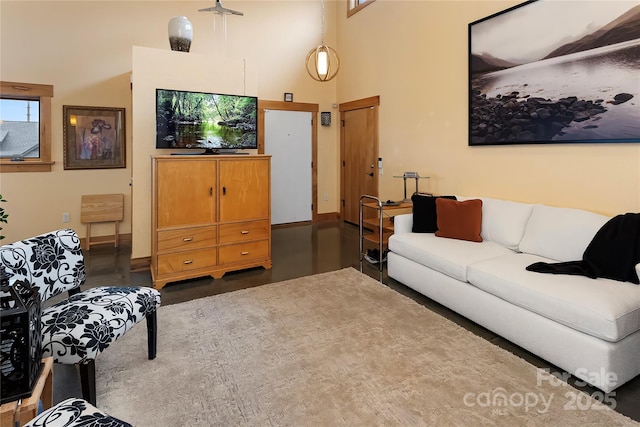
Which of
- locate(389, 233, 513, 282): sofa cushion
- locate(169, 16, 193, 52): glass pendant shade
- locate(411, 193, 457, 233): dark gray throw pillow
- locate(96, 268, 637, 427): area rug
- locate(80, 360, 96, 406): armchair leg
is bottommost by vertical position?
locate(96, 268, 637, 427): area rug

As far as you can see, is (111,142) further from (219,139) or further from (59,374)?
(59,374)

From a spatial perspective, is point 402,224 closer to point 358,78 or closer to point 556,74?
point 556,74

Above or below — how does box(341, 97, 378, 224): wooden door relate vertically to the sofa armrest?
above

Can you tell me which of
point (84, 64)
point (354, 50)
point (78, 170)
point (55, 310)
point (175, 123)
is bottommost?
point (55, 310)

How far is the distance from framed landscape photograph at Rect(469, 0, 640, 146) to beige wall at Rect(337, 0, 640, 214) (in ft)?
0.46

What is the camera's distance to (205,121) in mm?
3930

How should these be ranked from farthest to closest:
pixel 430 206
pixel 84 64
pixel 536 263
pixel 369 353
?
pixel 84 64
pixel 430 206
pixel 536 263
pixel 369 353

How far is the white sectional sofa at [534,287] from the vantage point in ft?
6.56

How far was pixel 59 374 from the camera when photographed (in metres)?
2.18

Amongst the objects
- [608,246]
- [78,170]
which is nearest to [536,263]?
[608,246]

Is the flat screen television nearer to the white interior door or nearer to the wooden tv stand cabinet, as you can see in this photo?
the wooden tv stand cabinet

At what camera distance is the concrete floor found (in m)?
2.03

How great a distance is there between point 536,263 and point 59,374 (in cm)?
315

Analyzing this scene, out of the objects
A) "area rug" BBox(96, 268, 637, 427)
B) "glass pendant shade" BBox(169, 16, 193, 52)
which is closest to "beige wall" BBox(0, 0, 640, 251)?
"glass pendant shade" BBox(169, 16, 193, 52)
